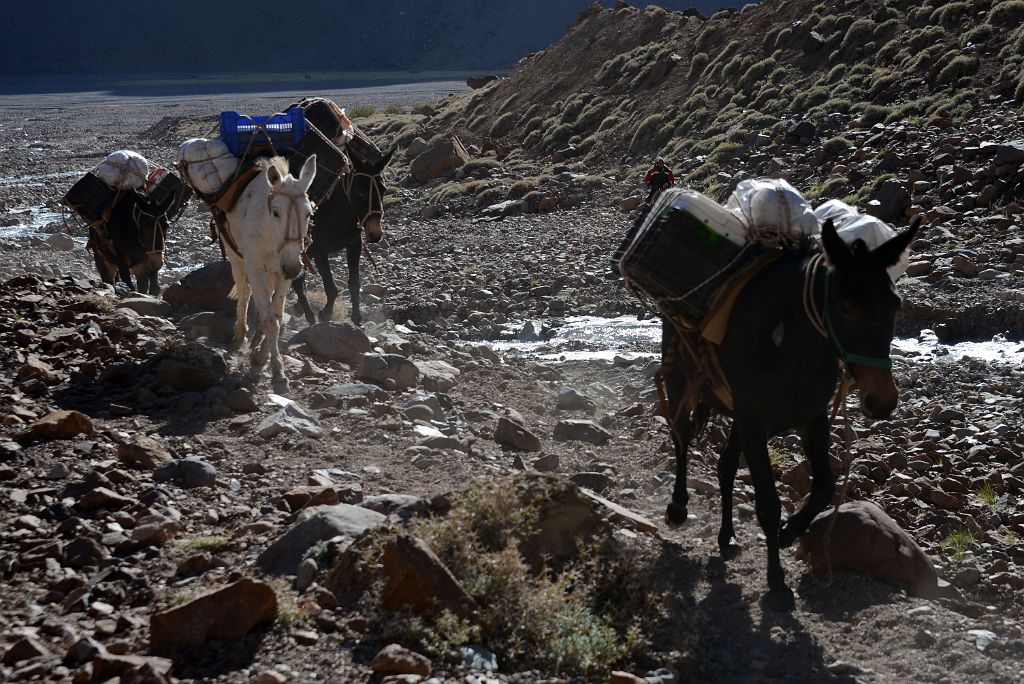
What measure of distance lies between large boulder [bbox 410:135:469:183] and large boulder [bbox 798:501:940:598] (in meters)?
24.7

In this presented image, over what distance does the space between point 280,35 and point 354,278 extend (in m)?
112

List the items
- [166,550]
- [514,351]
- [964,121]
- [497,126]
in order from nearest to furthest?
[166,550] → [514,351] → [964,121] → [497,126]

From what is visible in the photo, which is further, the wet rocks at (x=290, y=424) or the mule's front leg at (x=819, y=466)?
the wet rocks at (x=290, y=424)

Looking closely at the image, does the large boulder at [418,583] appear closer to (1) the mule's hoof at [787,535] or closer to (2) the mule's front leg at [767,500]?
(2) the mule's front leg at [767,500]

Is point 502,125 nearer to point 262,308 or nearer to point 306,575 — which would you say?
point 262,308

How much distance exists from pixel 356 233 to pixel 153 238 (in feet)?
9.53

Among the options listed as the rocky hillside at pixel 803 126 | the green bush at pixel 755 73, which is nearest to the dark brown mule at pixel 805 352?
the rocky hillside at pixel 803 126

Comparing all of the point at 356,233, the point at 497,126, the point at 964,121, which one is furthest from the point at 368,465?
the point at 497,126

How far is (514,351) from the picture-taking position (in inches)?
521

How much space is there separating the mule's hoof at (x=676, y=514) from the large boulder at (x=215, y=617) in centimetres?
307

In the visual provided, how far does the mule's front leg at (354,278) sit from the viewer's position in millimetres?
13406

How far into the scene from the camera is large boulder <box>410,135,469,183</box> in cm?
3047

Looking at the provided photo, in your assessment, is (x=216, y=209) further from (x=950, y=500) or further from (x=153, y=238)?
(x=950, y=500)

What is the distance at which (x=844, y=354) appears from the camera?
5.58 m
